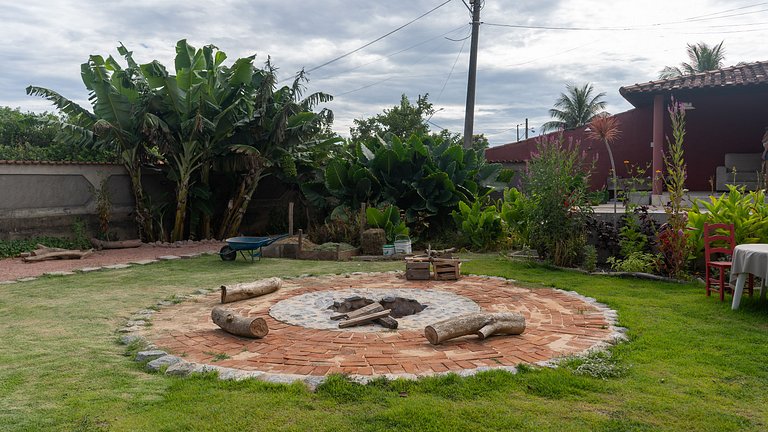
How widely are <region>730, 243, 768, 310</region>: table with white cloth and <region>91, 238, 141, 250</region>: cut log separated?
12362 millimetres

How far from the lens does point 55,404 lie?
3.59 m

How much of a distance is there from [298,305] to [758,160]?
12.3 m

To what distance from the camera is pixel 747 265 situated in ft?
19.2

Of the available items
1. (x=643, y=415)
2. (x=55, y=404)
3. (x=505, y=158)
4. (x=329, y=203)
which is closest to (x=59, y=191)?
(x=329, y=203)

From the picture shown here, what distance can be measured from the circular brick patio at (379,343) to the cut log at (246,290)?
0.38 ft

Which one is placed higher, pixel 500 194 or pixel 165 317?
pixel 500 194

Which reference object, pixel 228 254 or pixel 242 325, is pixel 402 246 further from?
pixel 242 325

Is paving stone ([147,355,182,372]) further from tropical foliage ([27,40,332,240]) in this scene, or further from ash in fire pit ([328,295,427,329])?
tropical foliage ([27,40,332,240])

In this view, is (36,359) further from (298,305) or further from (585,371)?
(585,371)

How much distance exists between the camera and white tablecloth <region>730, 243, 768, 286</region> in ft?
18.6

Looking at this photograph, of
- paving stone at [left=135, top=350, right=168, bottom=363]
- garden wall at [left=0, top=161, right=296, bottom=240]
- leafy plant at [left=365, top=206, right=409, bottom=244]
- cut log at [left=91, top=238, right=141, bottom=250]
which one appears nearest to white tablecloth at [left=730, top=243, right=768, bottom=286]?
paving stone at [left=135, top=350, right=168, bottom=363]

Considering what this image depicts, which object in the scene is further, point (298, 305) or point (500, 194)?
point (500, 194)

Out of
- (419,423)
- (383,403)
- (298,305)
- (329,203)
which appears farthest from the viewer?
(329,203)

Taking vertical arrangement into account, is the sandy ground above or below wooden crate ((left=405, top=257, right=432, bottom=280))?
below
